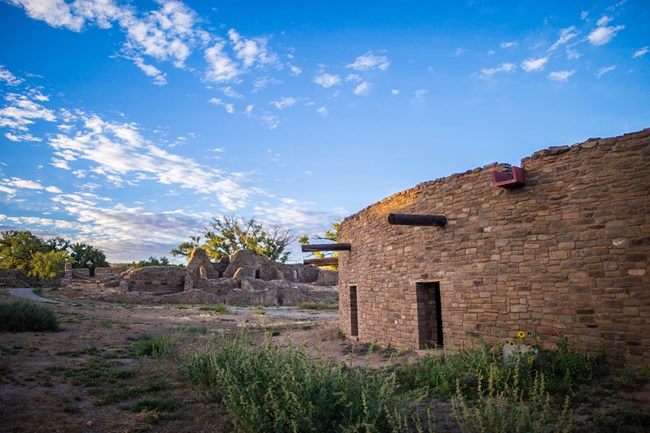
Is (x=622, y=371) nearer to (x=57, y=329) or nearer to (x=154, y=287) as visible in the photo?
(x=57, y=329)

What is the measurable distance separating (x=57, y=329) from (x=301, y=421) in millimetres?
10426

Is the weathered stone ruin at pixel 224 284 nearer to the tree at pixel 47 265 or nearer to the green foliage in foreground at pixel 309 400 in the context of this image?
the tree at pixel 47 265

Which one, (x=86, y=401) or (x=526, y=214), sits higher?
(x=526, y=214)

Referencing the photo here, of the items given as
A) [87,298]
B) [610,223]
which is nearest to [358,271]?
[610,223]

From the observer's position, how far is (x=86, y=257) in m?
51.1

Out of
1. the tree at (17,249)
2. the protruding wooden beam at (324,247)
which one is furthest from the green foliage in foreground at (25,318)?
the tree at (17,249)

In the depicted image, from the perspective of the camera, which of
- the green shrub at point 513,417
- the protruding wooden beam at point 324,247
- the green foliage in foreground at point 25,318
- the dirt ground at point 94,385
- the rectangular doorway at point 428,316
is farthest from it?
the protruding wooden beam at point 324,247

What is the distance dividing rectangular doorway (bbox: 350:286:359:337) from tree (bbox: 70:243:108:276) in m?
49.4

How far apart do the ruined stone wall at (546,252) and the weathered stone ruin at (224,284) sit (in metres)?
19.2

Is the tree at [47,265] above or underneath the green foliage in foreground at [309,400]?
above

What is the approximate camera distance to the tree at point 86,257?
50.5 metres

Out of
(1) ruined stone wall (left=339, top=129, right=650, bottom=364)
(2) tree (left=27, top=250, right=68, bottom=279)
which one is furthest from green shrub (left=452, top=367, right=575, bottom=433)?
(2) tree (left=27, top=250, right=68, bottom=279)

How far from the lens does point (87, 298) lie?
24.1 metres

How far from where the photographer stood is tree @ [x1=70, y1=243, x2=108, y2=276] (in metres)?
50.5
